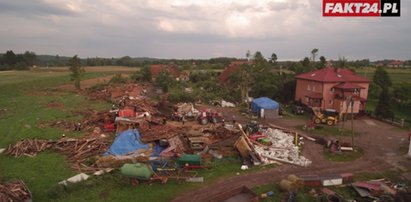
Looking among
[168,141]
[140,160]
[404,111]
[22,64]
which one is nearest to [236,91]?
[404,111]

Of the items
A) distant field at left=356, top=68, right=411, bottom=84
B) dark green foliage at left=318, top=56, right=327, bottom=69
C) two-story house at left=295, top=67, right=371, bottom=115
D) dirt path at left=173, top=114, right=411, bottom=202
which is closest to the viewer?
dirt path at left=173, top=114, right=411, bottom=202

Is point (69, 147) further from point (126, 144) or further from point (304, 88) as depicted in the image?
point (304, 88)

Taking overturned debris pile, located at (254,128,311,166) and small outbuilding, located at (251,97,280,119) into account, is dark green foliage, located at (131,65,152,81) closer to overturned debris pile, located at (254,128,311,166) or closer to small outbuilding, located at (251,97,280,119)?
small outbuilding, located at (251,97,280,119)

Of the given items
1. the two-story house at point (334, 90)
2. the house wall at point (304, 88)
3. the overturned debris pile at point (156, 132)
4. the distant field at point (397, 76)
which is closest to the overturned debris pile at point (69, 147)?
the overturned debris pile at point (156, 132)

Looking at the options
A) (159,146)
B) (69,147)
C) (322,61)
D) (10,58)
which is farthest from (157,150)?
(10,58)

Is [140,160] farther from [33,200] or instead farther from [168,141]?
[33,200]

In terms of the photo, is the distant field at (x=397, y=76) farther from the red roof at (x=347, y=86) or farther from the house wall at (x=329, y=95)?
the red roof at (x=347, y=86)

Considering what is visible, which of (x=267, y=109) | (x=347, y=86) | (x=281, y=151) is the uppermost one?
(x=347, y=86)

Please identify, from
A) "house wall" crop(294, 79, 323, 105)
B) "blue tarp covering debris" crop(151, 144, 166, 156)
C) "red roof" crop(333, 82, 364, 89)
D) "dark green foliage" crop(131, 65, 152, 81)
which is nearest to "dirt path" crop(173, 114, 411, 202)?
"blue tarp covering debris" crop(151, 144, 166, 156)
